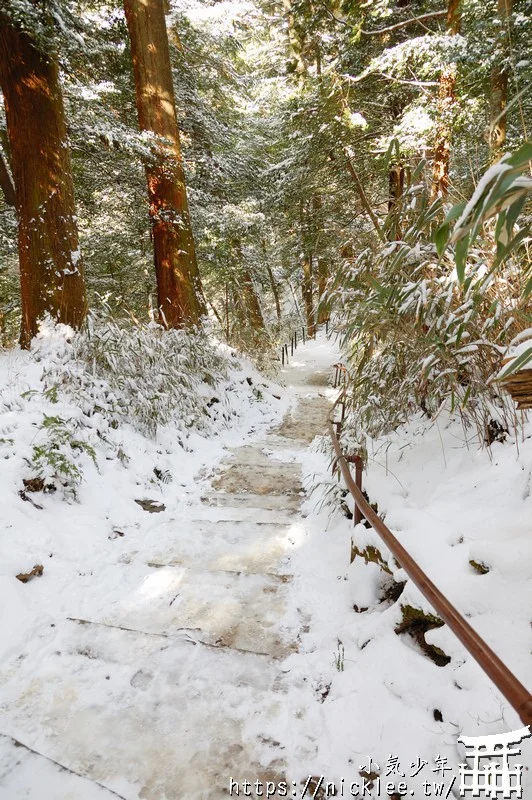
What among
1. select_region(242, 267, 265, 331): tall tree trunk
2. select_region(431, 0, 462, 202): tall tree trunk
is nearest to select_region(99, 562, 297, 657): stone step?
select_region(431, 0, 462, 202): tall tree trunk

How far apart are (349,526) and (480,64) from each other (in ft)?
21.5

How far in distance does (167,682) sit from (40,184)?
5.31m

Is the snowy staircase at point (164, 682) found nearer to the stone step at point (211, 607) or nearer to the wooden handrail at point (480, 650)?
the stone step at point (211, 607)

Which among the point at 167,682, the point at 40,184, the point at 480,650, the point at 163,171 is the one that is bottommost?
the point at 167,682

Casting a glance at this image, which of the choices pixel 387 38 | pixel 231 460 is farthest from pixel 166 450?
pixel 387 38

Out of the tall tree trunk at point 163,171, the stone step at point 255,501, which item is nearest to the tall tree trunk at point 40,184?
the tall tree trunk at point 163,171

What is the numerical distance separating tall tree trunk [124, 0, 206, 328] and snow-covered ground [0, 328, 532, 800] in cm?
392

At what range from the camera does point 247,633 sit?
7.76 feet

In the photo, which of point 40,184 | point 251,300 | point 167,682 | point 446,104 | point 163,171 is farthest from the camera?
point 251,300

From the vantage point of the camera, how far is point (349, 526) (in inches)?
133

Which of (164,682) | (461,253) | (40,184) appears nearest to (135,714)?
(164,682)

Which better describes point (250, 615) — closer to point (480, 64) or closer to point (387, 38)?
point (480, 64)

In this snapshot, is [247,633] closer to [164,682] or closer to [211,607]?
[211,607]

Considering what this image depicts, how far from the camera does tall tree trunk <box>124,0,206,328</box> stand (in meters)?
6.52
